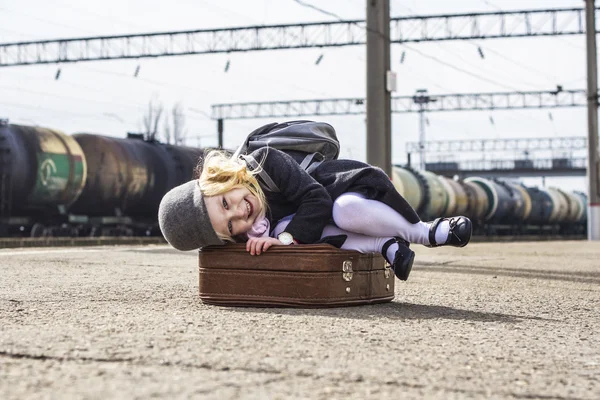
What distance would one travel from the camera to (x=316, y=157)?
464cm

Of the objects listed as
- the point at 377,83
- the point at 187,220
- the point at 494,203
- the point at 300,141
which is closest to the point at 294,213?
the point at 300,141

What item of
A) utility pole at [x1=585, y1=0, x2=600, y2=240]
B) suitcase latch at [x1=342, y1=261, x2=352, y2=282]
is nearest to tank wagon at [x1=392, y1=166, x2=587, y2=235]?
utility pole at [x1=585, y1=0, x2=600, y2=240]

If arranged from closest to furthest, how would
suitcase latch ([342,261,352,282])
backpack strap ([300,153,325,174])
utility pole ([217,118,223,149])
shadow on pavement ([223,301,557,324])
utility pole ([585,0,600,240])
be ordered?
1. shadow on pavement ([223,301,557,324])
2. suitcase latch ([342,261,352,282])
3. backpack strap ([300,153,325,174])
4. utility pole ([585,0,600,240])
5. utility pole ([217,118,223,149])

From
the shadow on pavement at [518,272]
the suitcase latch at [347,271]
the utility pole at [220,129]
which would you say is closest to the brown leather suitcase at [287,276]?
the suitcase latch at [347,271]

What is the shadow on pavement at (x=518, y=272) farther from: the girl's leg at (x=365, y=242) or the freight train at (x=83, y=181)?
the freight train at (x=83, y=181)

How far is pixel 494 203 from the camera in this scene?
126 feet

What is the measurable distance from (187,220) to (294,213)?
1.97ft

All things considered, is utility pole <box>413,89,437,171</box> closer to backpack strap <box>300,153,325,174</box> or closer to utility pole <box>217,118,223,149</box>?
utility pole <box>217,118,223,149</box>

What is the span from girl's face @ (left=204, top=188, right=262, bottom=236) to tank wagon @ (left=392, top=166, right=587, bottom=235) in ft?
76.7

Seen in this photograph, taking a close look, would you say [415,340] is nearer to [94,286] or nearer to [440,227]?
[440,227]

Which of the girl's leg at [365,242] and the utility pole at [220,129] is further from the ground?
the utility pole at [220,129]

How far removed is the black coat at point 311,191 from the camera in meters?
4.09

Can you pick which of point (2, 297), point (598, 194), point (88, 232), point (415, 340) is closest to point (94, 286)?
point (2, 297)

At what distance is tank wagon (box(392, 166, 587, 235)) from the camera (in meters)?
32.3
